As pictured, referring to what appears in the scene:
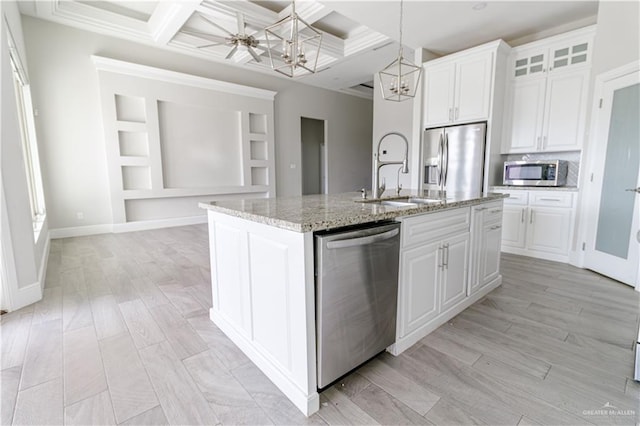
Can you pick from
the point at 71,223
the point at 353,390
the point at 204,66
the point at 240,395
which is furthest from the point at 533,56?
the point at 71,223

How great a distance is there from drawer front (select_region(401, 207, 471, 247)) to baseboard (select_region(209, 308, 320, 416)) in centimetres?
91

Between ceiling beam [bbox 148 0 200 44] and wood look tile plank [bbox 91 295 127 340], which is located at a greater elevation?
ceiling beam [bbox 148 0 200 44]

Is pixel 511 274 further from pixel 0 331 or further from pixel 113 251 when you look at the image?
pixel 113 251

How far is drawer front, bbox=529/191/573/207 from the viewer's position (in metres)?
3.45

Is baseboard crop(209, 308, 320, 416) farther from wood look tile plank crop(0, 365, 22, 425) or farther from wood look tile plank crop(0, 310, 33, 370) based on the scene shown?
wood look tile plank crop(0, 310, 33, 370)

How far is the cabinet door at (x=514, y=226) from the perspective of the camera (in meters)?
3.79

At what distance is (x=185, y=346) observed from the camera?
5.97ft

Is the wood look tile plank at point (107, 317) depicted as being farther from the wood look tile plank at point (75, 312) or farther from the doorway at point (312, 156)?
the doorway at point (312, 156)

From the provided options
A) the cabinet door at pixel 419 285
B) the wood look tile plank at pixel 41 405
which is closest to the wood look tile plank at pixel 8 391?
the wood look tile plank at pixel 41 405

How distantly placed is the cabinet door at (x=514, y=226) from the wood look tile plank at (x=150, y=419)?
13.8 ft

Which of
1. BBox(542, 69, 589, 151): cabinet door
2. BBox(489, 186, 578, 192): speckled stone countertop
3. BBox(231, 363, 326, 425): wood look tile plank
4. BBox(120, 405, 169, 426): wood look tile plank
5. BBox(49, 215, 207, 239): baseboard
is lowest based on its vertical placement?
BBox(231, 363, 326, 425): wood look tile plank

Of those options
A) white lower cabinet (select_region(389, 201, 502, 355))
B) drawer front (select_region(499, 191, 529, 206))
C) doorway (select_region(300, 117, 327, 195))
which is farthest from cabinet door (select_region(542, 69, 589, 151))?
doorway (select_region(300, 117, 327, 195))

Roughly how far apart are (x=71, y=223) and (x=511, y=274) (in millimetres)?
6236

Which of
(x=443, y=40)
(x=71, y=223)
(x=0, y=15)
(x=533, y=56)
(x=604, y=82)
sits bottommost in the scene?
(x=71, y=223)
